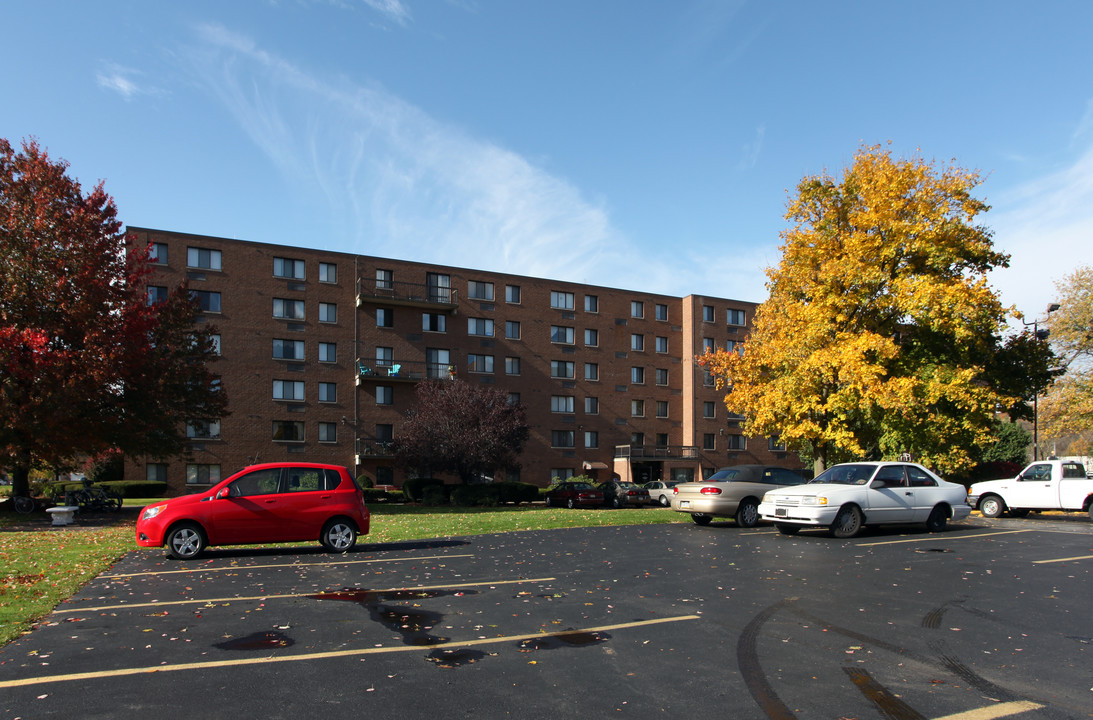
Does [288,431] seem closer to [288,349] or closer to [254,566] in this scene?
[288,349]

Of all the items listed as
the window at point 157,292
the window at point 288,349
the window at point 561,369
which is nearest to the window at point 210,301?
the window at point 157,292

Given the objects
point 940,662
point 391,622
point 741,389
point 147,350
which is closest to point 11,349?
point 147,350

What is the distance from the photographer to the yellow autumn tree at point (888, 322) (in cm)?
2142

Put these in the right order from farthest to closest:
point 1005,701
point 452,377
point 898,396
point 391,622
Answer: point 452,377 < point 898,396 < point 391,622 < point 1005,701

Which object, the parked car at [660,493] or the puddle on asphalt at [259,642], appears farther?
the parked car at [660,493]

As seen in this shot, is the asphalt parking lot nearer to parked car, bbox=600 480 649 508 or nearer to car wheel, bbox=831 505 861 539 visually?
car wheel, bbox=831 505 861 539

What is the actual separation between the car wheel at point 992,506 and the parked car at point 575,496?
62.2ft

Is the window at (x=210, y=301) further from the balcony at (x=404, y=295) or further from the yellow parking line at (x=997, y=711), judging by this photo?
the yellow parking line at (x=997, y=711)

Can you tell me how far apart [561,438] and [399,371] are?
12.9 meters

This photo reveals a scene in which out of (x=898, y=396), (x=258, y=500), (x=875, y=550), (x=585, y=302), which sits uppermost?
(x=585, y=302)

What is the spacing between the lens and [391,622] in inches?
300

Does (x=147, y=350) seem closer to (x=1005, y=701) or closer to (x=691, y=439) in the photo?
(x=1005, y=701)

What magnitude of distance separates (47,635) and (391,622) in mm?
3146

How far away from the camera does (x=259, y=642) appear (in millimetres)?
6773
